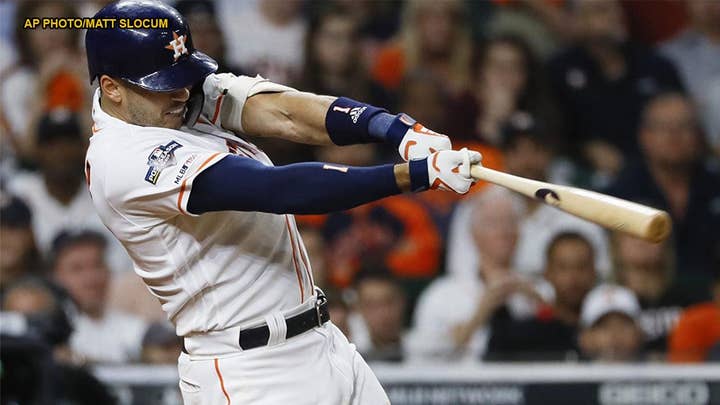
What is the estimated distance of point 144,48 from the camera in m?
2.94

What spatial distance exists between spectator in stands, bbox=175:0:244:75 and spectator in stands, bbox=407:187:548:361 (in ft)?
5.65

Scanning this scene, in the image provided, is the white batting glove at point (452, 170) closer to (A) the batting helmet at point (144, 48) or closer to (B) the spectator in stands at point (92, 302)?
(A) the batting helmet at point (144, 48)

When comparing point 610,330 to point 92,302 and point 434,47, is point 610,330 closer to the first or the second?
point 434,47

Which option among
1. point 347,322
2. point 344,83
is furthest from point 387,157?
point 347,322

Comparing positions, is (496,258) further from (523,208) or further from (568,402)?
(568,402)

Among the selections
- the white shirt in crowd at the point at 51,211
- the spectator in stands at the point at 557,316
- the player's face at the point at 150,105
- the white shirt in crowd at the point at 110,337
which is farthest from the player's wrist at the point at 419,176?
the white shirt in crowd at the point at 51,211

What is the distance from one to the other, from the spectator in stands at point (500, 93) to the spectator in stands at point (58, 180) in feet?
6.85

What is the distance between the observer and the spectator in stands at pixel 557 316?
5.58m

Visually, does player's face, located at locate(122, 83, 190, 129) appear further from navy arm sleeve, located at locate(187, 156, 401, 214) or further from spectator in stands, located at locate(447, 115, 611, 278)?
spectator in stands, located at locate(447, 115, 611, 278)

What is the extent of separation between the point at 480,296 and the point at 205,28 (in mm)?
2206

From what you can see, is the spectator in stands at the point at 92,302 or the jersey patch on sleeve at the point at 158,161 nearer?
the jersey patch on sleeve at the point at 158,161

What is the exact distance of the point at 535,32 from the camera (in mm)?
6824

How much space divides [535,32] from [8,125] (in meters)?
3.10

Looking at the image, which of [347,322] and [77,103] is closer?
[347,322]
